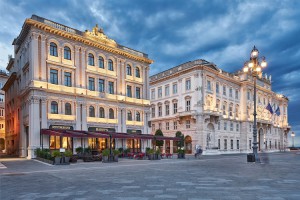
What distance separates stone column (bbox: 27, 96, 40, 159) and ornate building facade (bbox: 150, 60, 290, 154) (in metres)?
27.5

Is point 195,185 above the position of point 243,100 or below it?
below

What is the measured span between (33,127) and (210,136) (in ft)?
106

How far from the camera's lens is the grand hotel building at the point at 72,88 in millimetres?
31922

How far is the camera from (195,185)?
36.5 ft

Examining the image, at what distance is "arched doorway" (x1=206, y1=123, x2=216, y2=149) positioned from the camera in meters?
49.5

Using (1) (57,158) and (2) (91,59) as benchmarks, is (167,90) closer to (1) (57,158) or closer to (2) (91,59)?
(2) (91,59)

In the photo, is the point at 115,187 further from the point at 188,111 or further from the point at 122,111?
the point at 188,111

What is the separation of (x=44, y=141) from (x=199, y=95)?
93.2 feet

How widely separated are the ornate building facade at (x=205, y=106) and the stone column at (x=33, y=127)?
27.5m

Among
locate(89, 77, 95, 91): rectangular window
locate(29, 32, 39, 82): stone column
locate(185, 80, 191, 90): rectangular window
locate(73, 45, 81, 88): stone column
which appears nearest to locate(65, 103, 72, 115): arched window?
locate(73, 45, 81, 88): stone column

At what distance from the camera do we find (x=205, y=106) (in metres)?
48.6

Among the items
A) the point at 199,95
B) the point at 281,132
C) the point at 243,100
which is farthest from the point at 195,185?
the point at 281,132

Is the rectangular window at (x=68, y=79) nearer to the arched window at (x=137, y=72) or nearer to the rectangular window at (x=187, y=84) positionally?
the arched window at (x=137, y=72)

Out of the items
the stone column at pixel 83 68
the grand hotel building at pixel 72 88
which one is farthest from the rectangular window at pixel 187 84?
the stone column at pixel 83 68
